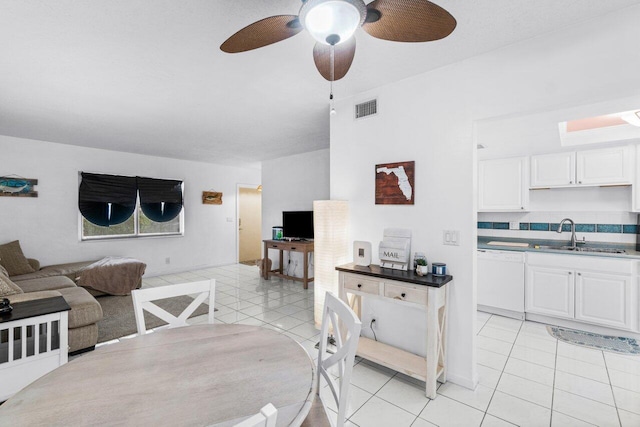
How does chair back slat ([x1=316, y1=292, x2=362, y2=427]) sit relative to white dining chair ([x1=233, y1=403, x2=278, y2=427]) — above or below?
below

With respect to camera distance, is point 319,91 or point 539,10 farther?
point 319,91

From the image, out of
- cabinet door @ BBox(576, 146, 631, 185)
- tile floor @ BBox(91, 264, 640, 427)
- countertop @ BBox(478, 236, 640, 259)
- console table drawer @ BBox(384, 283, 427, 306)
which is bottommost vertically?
tile floor @ BBox(91, 264, 640, 427)

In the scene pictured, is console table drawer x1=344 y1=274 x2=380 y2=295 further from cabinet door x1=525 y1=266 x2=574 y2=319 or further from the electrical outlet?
cabinet door x1=525 y1=266 x2=574 y2=319

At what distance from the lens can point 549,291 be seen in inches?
125

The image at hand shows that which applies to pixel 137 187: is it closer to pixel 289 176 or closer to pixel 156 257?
pixel 156 257

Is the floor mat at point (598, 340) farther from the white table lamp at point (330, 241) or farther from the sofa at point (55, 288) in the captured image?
the sofa at point (55, 288)

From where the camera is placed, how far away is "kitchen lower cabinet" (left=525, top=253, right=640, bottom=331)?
279cm

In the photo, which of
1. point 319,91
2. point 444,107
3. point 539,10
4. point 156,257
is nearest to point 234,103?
point 319,91

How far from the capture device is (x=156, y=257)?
18.8ft

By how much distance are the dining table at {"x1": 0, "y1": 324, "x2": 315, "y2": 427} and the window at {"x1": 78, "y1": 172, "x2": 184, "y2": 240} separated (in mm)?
4850

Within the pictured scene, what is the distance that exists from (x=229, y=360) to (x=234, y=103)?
2.61 m

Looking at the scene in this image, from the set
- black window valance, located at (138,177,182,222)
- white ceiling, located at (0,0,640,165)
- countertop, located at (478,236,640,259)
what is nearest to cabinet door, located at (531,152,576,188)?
countertop, located at (478,236,640,259)

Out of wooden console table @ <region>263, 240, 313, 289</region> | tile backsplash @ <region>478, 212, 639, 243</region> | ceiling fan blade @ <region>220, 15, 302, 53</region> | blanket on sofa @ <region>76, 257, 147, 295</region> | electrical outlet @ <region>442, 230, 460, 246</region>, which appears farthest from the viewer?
wooden console table @ <region>263, 240, 313, 289</region>

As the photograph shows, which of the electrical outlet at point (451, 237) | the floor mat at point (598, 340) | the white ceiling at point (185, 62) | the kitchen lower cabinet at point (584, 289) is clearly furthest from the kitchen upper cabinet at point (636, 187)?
the electrical outlet at point (451, 237)
